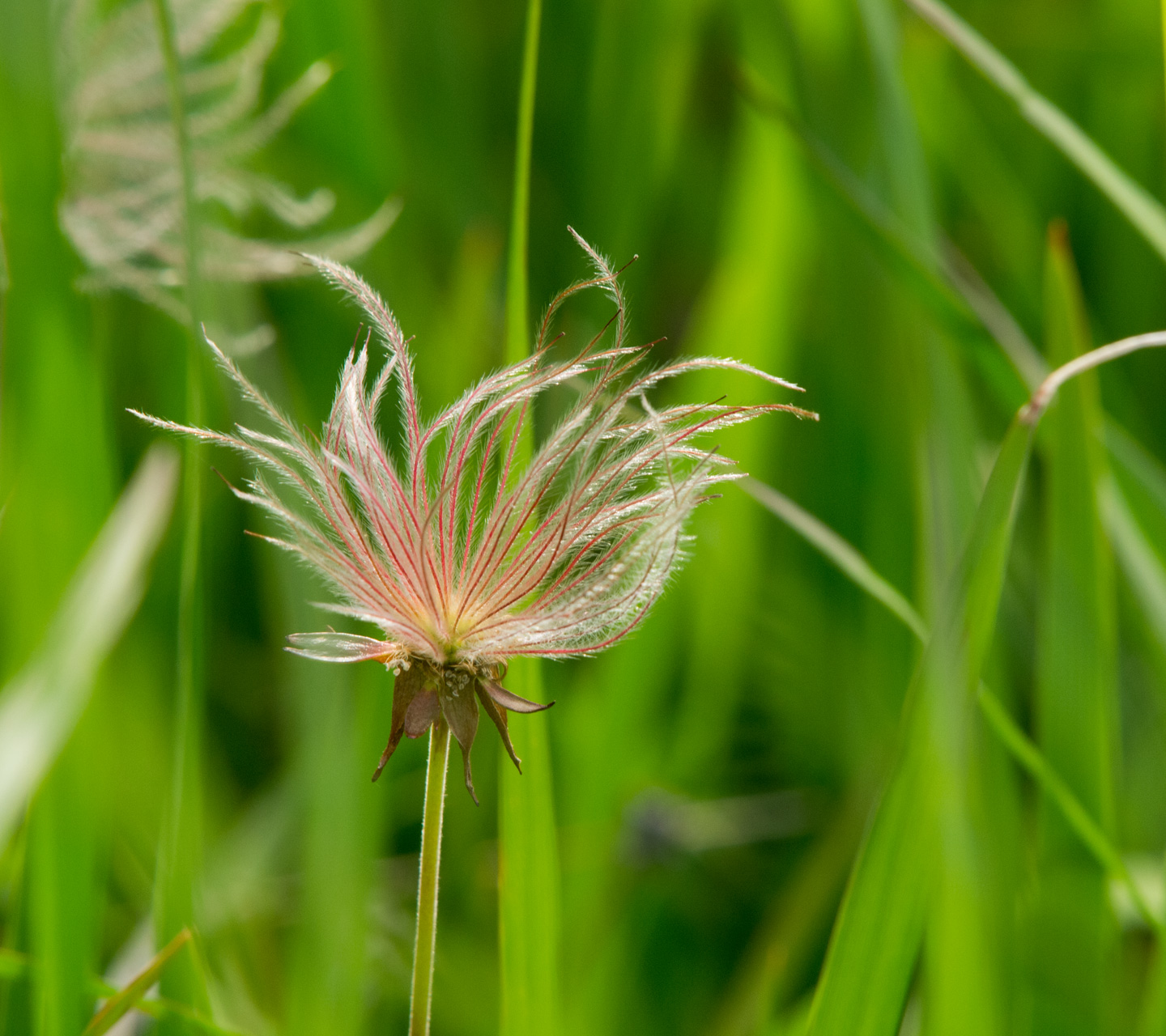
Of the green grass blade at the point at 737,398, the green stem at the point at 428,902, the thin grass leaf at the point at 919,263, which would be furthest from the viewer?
the green grass blade at the point at 737,398

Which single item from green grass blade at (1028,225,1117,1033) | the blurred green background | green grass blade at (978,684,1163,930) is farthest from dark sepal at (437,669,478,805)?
green grass blade at (1028,225,1117,1033)

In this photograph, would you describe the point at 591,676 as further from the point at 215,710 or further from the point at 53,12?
the point at 53,12

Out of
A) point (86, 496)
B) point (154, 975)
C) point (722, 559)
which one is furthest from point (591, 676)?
point (154, 975)

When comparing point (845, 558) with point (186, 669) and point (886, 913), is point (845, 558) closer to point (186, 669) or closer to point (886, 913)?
point (886, 913)

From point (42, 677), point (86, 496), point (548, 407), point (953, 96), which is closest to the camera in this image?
point (42, 677)

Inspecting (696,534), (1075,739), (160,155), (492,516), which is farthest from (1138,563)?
(160,155)

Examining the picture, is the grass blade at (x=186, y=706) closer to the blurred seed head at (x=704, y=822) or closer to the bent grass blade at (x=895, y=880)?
the bent grass blade at (x=895, y=880)

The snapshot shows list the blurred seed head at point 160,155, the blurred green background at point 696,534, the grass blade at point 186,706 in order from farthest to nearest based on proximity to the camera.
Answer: the blurred seed head at point 160,155
the blurred green background at point 696,534
the grass blade at point 186,706

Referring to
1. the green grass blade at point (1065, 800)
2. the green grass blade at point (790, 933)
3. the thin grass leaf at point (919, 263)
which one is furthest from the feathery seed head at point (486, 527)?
the green grass blade at point (790, 933)
